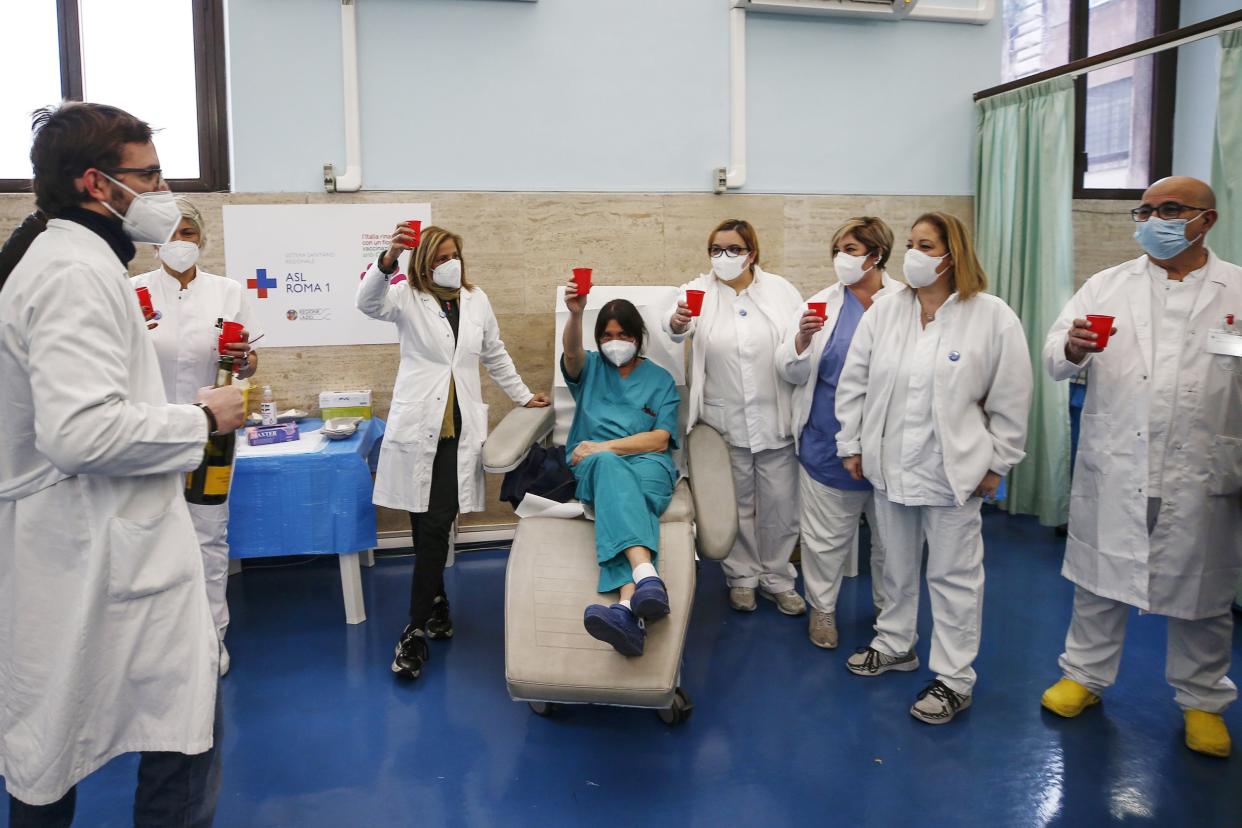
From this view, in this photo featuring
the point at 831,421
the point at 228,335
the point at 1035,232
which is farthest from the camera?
the point at 1035,232

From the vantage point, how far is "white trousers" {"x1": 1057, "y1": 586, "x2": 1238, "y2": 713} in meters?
2.27

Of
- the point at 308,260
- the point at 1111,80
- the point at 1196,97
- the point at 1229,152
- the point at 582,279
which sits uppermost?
the point at 1111,80

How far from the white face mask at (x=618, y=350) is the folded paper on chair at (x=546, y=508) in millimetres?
550

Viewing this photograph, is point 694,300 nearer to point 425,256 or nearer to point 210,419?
point 425,256

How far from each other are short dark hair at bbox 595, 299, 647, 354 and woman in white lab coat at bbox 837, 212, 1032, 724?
811mm

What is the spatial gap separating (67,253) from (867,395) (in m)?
2.10

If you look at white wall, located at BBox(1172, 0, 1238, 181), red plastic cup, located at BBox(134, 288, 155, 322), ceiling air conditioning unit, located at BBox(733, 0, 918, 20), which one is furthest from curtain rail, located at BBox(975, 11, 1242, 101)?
red plastic cup, located at BBox(134, 288, 155, 322)

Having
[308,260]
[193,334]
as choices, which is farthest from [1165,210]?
[308,260]

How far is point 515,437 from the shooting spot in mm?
2877

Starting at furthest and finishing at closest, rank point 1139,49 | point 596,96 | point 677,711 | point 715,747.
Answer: point 596,96 → point 1139,49 → point 677,711 → point 715,747

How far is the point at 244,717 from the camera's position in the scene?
8.23ft

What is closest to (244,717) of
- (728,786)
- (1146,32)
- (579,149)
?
(728,786)

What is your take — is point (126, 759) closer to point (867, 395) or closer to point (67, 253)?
point (67, 253)

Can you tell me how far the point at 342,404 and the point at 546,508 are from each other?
1383 mm
